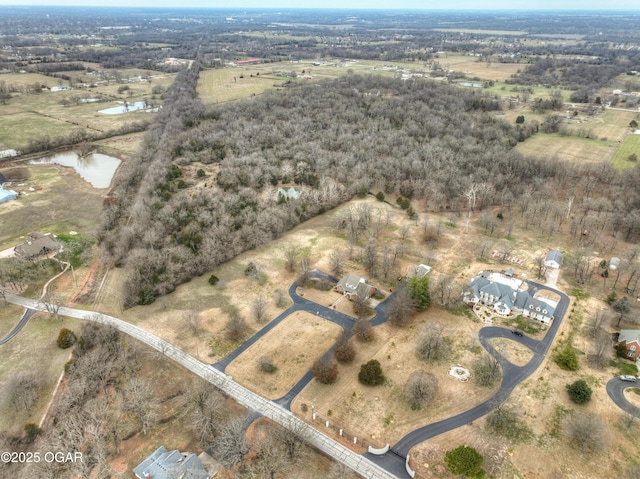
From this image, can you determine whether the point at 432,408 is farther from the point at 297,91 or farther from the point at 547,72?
the point at 547,72

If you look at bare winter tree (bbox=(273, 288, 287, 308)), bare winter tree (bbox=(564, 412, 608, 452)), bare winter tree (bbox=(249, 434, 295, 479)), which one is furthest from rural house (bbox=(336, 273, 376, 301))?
bare winter tree (bbox=(564, 412, 608, 452))

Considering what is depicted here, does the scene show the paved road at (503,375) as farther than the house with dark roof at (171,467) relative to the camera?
Yes

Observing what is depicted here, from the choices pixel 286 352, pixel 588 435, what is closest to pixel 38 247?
pixel 286 352

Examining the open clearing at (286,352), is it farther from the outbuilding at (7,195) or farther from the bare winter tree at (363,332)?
the outbuilding at (7,195)

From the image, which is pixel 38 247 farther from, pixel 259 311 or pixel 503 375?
pixel 503 375

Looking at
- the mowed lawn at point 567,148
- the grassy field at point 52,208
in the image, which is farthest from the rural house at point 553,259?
the grassy field at point 52,208

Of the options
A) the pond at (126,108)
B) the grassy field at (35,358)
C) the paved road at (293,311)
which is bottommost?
the grassy field at (35,358)

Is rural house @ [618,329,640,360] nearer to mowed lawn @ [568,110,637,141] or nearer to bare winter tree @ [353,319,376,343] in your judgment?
bare winter tree @ [353,319,376,343]

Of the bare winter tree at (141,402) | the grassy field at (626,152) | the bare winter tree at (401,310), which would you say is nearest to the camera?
the bare winter tree at (141,402)
